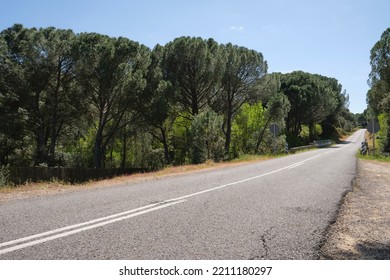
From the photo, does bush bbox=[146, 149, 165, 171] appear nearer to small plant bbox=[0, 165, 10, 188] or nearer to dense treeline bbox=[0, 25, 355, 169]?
dense treeline bbox=[0, 25, 355, 169]

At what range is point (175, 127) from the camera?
37.3 metres

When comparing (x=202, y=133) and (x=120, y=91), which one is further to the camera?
(x=120, y=91)

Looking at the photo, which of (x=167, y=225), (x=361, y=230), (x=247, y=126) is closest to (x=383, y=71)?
(x=247, y=126)

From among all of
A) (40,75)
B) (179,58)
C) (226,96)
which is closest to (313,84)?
(226,96)

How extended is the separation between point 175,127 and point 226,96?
7.14m

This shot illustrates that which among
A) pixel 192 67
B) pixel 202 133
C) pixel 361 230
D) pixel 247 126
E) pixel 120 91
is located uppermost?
pixel 192 67

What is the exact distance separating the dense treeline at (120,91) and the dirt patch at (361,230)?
59.1ft

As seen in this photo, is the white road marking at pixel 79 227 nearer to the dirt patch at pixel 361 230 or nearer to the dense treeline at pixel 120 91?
the dirt patch at pixel 361 230

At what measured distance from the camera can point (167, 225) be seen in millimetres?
5074

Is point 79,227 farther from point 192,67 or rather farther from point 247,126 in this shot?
point 247,126

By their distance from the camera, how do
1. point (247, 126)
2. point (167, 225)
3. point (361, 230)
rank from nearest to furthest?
point (167, 225)
point (361, 230)
point (247, 126)

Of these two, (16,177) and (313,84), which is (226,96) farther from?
(313,84)

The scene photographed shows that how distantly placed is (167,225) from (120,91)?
2299 centimetres
